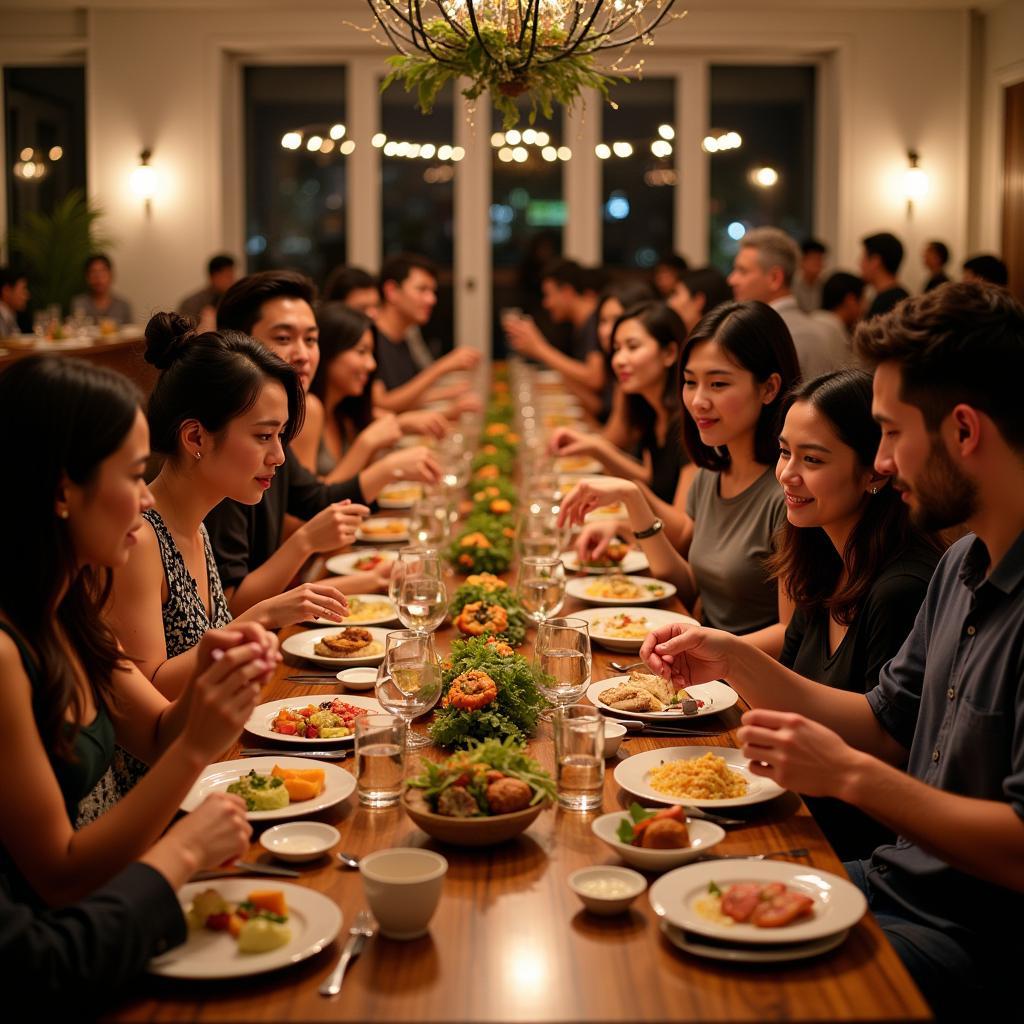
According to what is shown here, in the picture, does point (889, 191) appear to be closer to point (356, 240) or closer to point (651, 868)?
point (356, 240)

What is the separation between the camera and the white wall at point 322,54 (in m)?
11.1

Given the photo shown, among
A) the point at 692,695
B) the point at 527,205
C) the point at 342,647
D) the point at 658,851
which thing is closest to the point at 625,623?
the point at 692,695

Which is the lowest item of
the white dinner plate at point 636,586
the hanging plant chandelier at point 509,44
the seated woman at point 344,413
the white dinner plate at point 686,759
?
the white dinner plate at point 686,759

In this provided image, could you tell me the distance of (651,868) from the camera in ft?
5.06

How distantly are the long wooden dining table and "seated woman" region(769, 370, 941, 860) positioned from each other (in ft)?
2.24

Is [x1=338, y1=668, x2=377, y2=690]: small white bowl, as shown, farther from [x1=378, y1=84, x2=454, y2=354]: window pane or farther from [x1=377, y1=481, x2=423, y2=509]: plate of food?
[x1=378, y1=84, x2=454, y2=354]: window pane

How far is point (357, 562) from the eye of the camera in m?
3.31

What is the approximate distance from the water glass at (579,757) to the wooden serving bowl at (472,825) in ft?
0.43

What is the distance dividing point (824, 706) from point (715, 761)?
0.33m

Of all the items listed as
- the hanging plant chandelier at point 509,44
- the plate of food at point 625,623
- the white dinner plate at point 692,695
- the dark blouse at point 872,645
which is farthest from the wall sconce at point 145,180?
the dark blouse at point 872,645

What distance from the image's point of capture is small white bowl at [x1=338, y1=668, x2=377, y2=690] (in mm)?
2252

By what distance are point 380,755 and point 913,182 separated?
1077 cm

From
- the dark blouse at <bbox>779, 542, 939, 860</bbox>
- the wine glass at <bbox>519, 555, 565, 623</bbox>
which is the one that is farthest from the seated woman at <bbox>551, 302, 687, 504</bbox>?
the dark blouse at <bbox>779, 542, 939, 860</bbox>

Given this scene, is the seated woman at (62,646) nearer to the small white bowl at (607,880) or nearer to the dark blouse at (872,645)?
the small white bowl at (607,880)
